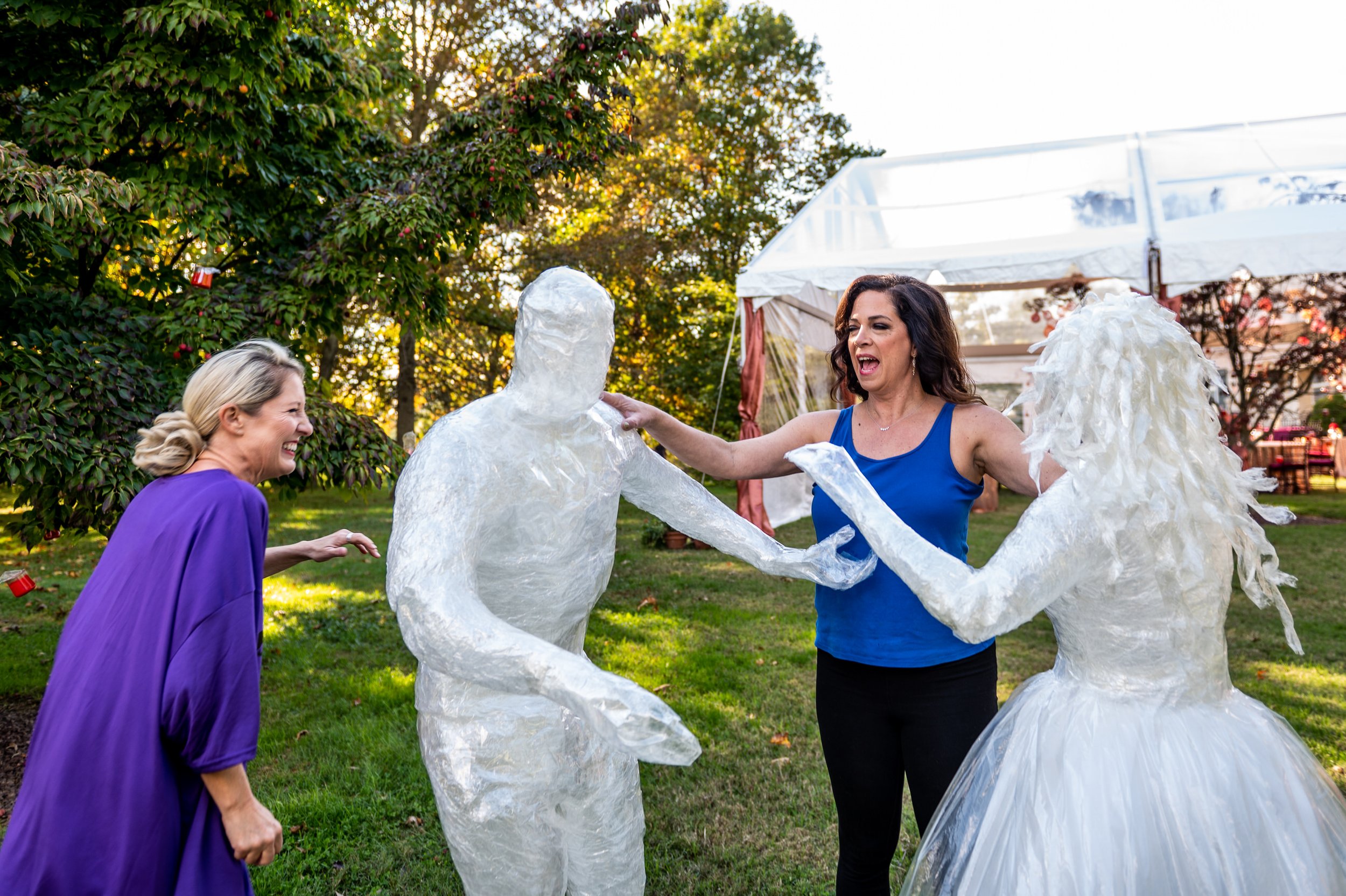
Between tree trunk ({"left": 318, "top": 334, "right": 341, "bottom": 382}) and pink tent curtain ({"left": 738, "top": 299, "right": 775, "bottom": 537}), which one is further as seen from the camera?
tree trunk ({"left": 318, "top": 334, "right": 341, "bottom": 382})

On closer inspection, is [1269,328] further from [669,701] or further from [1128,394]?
[1128,394]

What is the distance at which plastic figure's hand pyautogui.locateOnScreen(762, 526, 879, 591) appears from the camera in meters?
1.99

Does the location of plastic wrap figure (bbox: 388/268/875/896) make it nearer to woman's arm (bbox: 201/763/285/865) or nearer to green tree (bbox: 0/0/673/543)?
woman's arm (bbox: 201/763/285/865)

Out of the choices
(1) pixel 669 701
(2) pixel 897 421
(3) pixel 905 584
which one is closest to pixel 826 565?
(3) pixel 905 584

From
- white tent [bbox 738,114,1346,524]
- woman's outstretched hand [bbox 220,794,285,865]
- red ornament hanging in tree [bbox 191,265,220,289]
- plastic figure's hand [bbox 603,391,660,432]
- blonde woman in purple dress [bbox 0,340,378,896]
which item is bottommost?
woman's outstretched hand [bbox 220,794,285,865]

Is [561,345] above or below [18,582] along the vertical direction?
above

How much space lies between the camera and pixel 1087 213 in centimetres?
794

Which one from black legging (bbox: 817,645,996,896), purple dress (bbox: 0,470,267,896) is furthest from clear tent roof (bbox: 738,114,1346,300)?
purple dress (bbox: 0,470,267,896)

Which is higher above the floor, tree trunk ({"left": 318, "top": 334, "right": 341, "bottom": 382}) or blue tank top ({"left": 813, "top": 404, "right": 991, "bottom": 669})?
tree trunk ({"left": 318, "top": 334, "right": 341, "bottom": 382})

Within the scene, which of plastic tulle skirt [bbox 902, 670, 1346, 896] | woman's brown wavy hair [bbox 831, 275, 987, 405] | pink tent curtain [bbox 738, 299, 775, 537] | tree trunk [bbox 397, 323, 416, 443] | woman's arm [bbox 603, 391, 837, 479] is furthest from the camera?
tree trunk [bbox 397, 323, 416, 443]

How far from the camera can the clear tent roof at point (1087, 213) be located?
6.81 m

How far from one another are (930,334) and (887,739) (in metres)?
0.95

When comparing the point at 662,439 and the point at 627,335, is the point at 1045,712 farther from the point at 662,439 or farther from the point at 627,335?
the point at 627,335

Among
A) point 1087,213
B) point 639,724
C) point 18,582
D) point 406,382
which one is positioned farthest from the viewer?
point 406,382
